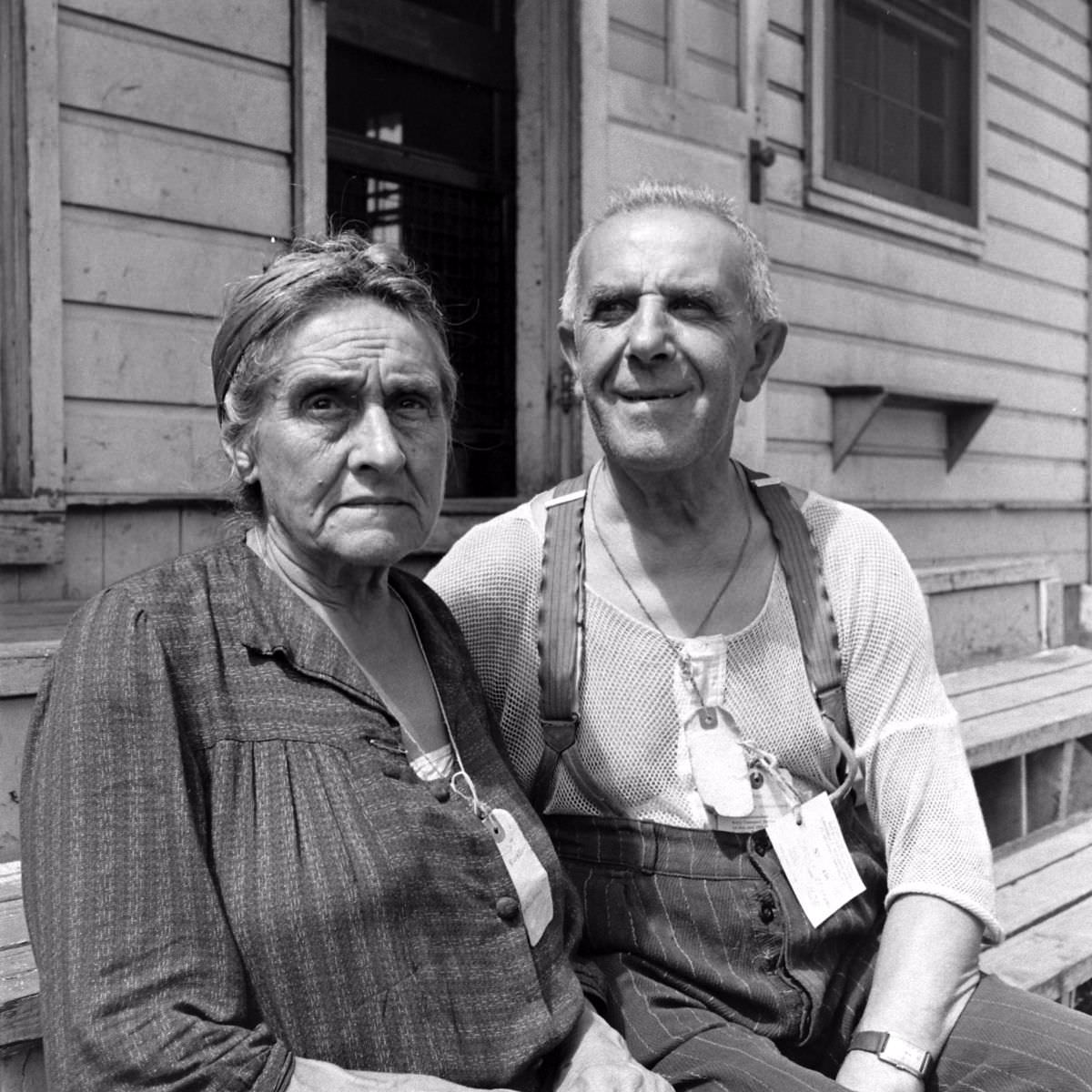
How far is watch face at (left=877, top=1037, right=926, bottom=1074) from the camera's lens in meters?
1.69

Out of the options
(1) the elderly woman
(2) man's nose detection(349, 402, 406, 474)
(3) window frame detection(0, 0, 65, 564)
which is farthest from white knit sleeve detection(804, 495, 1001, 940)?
(3) window frame detection(0, 0, 65, 564)

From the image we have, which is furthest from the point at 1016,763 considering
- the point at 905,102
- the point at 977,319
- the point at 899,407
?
the point at 905,102

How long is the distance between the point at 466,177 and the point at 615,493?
100 inches

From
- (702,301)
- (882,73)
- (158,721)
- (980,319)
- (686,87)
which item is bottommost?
(158,721)

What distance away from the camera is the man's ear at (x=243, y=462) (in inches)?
62.6

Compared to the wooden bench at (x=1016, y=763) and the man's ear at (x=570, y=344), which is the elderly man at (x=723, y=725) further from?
the wooden bench at (x=1016, y=763)

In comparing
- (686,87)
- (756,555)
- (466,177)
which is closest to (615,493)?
(756,555)

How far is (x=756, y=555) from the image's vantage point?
1970 mm

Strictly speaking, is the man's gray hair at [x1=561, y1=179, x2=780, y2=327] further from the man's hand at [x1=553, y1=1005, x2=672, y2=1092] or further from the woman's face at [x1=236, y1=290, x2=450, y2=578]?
the man's hand at [x1=553, y1=1005, x2=672, y2=1092]

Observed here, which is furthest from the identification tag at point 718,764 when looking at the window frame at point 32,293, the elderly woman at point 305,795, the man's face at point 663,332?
the window frame at point 32,293

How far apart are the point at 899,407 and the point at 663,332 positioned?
4244 millimetres

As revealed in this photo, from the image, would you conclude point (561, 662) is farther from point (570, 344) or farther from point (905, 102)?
point (905, 102)

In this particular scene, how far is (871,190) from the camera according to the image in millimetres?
5602

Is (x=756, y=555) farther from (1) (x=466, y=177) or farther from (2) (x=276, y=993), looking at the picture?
(1) (x=466, y=177)
